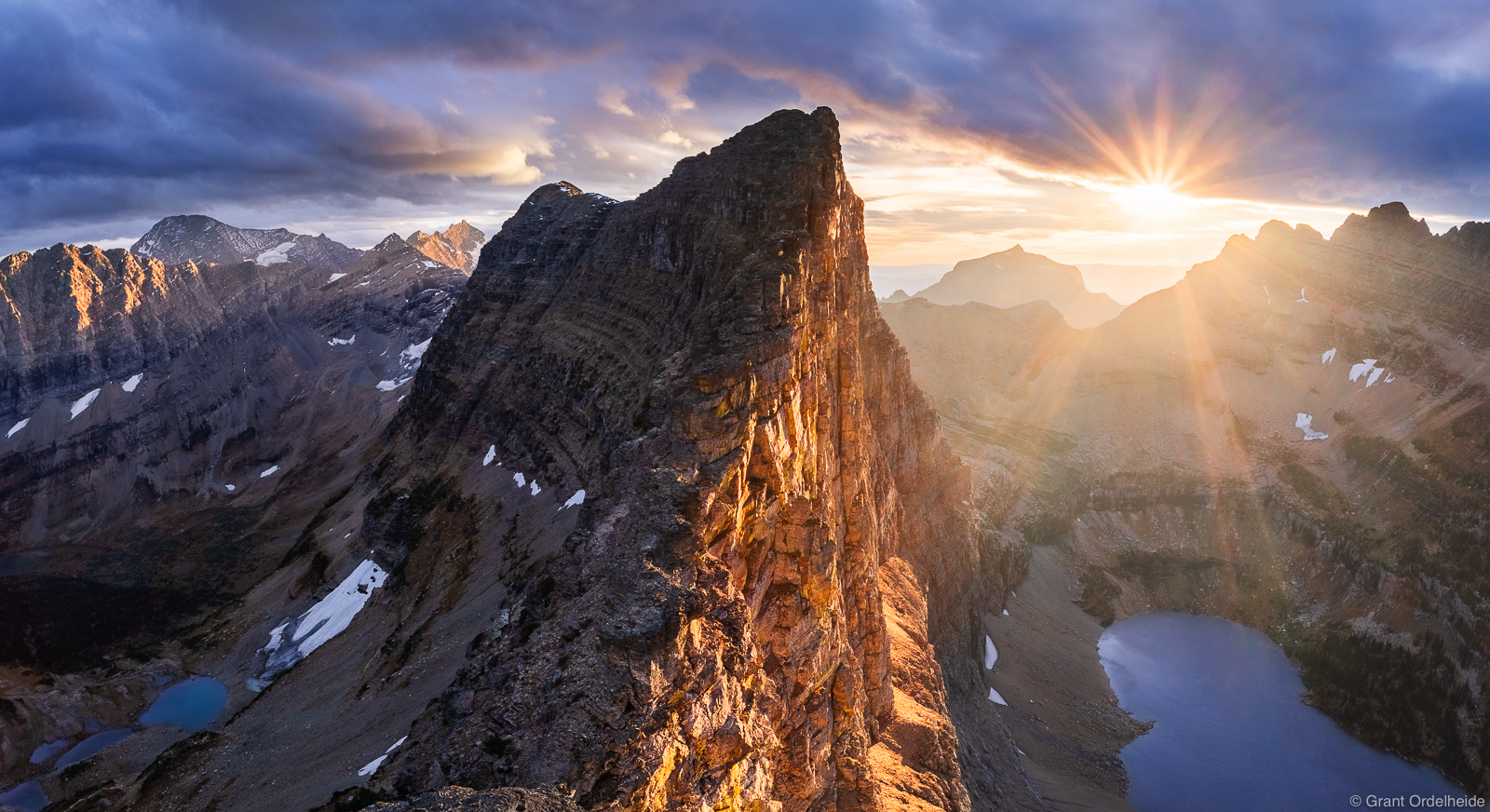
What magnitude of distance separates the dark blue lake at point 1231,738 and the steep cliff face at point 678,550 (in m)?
22.4

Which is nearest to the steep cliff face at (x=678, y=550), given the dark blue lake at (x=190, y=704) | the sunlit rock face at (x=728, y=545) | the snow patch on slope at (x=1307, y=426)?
the sunlit rock face at (x=728, y=545)

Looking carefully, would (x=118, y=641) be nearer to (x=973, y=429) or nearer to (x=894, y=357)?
(x=894, y=357)

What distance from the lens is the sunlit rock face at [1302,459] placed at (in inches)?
3718

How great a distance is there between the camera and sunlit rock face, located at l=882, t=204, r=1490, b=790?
94.4 m

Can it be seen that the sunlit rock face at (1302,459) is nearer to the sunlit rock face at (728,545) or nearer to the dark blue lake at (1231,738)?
the dark blue lake at (1231,738)

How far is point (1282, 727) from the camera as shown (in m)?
88.8

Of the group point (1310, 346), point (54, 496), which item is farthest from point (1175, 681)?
point (54, 496)

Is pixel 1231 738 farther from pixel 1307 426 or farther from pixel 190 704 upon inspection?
pixel 190 704

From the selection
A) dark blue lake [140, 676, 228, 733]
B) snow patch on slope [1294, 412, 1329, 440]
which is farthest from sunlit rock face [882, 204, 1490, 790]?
dark blue lake [140, 676, 228, 733]

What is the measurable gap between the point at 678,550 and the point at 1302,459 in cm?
15373

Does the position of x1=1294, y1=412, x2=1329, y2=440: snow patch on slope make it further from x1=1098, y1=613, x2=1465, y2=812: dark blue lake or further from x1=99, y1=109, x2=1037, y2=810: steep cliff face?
x1=99, y1=109, x2=1037, y2=810: steep cliff face

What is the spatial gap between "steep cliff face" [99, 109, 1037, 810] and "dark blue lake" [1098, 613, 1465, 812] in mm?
Answer: 22401

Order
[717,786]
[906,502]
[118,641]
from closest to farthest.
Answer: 1. [717,786]
2. [906,502]
3. [118,641]

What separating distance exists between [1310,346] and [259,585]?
208663 mm
